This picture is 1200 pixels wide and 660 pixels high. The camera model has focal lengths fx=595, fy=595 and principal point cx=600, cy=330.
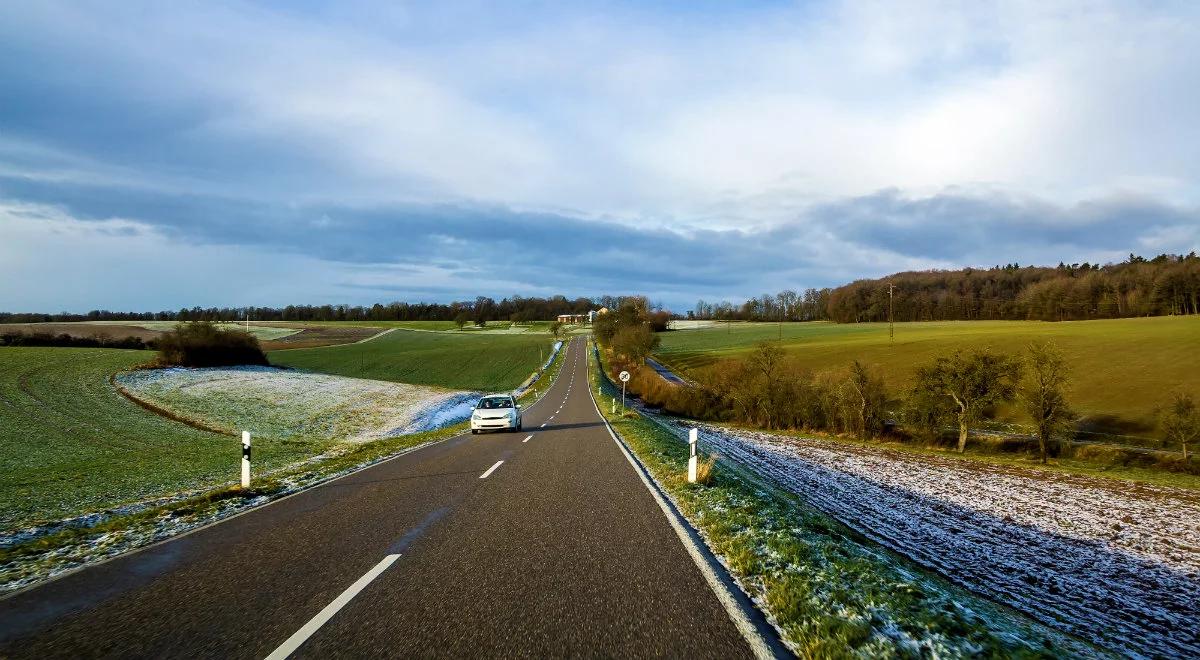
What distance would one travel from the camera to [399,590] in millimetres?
5234

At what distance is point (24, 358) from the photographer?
49219 millimetres

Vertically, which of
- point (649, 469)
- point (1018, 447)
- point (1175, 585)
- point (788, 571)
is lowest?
point (1018, 447)

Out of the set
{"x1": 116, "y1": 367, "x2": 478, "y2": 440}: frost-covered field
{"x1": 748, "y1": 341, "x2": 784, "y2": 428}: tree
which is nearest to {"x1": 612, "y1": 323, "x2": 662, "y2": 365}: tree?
{"x1": 116, "y1": 367, "x2": 478, "y2": 440}: frost-covered field

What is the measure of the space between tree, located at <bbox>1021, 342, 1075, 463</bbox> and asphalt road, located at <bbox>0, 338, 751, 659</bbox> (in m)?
34.0

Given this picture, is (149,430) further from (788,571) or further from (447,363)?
(447,363)

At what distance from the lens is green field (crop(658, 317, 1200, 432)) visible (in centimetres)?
4203

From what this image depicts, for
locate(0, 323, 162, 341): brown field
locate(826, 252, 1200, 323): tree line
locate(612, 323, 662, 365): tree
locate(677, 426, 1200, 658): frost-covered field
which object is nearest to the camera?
locate(677, 426, 1200, 658): frost-covered field

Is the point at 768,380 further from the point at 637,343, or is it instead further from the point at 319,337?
the point at 319,337

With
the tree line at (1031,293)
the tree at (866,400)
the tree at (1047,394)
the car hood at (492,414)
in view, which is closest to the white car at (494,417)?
the car hood at (492,414)

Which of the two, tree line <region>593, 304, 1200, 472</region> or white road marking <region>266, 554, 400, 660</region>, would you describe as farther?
tree line <region>593, 304, 1200, 472</region>

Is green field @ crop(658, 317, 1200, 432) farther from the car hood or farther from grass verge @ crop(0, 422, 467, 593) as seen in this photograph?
grass verge @ crop(0, 422, 467, 593)

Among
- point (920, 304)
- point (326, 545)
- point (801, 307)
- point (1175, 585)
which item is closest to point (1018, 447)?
point (1175, 585)

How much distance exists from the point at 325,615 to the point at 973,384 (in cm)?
4178

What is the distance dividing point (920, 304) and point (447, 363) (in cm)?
10907
